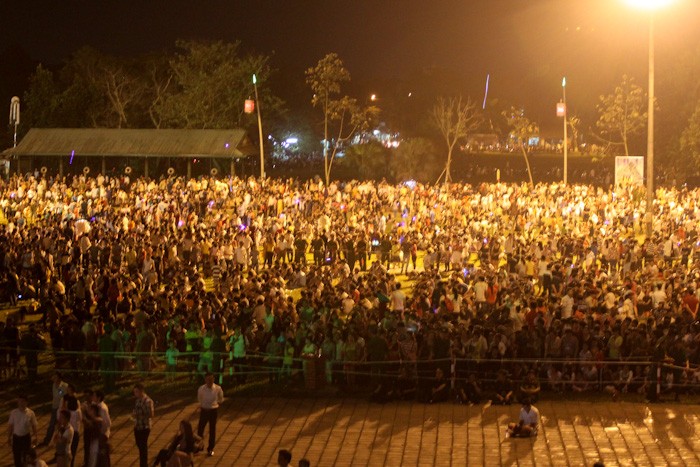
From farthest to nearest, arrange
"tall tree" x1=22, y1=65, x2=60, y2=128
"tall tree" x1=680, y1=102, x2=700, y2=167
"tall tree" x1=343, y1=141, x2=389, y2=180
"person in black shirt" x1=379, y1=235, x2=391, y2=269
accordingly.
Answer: "tall tree" x1=22, y1=65, x2=60, y2=128
"tall tree" x1=343, y1=141, x2=389, y2=180
"tall tree" x1=680, y1=102, x2=700, y2=167
"person in black shirt" x1=379, y1=235, x2=391, y2=269

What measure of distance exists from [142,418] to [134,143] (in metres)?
42.7

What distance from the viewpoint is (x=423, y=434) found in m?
14.1

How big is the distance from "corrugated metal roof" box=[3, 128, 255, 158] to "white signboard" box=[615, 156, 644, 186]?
794 inches

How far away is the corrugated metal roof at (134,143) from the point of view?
51969mm

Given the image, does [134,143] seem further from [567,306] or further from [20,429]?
[20,429]

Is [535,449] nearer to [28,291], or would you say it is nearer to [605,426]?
[605,426]

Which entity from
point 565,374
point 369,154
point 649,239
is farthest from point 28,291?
point 369,154

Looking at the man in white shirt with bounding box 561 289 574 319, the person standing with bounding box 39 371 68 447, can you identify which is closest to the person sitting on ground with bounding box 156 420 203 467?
the person standing with bounding box 39 371 68 447

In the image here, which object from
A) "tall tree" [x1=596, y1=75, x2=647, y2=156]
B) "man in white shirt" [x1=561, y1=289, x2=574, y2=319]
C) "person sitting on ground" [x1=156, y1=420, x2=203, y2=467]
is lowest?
"person sitting on ground" [x1=156, y1=420, x2=203, y2=467]

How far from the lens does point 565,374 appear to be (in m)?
16.1

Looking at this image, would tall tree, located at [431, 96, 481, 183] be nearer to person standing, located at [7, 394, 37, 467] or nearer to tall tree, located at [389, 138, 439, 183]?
tall tree, located at [389, 138, 439, 183]

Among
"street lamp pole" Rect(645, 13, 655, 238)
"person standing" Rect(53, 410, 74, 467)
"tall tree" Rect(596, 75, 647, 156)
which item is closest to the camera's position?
"person standing" Rect(53, 410, 74, 467)

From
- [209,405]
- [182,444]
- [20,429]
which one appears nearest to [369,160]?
[209,405]

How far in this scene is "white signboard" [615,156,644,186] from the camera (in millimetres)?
38500
